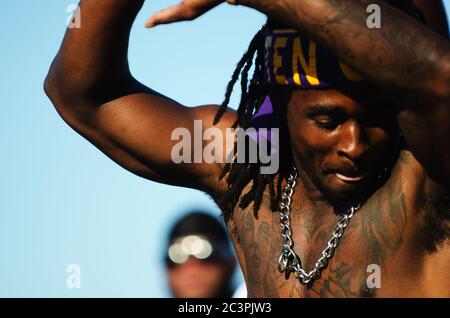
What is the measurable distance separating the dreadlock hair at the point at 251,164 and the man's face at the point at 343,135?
1.12 ft

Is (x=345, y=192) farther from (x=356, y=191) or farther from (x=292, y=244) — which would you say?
(x=292, y=244)

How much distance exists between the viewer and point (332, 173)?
205 inches

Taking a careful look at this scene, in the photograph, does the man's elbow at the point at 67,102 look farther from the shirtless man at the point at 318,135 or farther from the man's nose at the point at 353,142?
the man's nose at the point at 353,142

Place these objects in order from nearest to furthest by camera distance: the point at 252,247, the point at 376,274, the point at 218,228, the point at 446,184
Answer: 1. the point at 446,184
2. the point at 376,274
3. the point at 252,247
4. the point at 218,228

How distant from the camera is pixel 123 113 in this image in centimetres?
585

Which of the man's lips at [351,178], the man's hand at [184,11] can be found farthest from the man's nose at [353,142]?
the man's hand at [184,11]

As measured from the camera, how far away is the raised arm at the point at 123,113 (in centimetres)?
566

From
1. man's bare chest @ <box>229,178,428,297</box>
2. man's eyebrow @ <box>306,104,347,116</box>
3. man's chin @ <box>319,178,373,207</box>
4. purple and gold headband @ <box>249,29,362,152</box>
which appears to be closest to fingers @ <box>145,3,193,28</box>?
purple and gold headband @ <box>249,29,362,152</box>

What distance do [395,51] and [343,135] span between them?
588mm

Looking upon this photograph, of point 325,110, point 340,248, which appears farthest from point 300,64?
point 340,248

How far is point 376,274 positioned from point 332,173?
475 millimetres

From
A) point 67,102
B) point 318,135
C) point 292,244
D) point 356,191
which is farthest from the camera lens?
point 67,102

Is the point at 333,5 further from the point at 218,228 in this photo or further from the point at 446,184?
the point at 218,228
